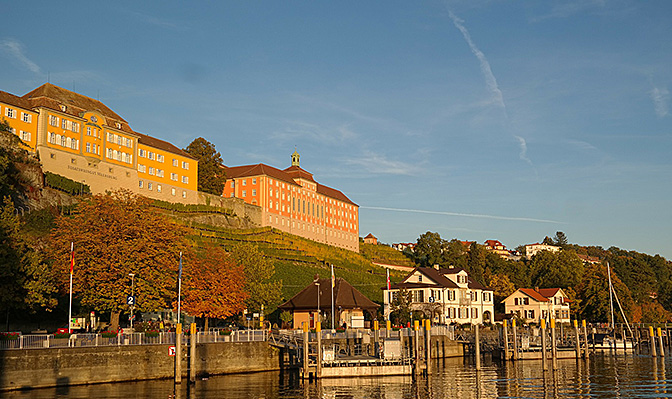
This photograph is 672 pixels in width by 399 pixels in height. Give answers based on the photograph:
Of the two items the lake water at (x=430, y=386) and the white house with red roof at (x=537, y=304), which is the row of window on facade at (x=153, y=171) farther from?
the lake water at (x=430, y=386)

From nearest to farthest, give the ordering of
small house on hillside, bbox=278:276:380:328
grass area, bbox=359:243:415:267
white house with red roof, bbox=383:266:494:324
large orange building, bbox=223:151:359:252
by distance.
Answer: small house on hillside, bbox=278:276:380:328, white house with red roof, bbox=383:266:494:324, large orange building, bbox=223:151:359:252, grass area, bbox=359:243:415:267

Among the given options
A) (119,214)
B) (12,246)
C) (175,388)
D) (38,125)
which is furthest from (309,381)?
(38,125)

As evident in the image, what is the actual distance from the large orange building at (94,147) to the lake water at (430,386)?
53.1m

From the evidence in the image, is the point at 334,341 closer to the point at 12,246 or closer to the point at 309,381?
the point at 309,381

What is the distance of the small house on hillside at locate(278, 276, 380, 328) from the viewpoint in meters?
78.2

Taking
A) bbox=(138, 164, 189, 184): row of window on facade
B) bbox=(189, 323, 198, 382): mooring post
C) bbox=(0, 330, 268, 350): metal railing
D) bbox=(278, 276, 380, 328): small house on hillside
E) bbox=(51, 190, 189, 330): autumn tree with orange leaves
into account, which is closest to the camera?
bbox=(0, 330, 268, 350): metal railing

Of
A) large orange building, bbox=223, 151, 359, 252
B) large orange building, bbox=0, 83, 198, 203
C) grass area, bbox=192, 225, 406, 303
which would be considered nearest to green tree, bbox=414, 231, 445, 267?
grass area, bbox=192, 225, 406, 303

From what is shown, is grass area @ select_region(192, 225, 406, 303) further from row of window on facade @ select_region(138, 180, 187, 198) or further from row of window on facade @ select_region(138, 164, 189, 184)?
row of window on facade @ select_region(138, 164, 189, 184)

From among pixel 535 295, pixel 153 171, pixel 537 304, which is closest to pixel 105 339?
pixel 153 171

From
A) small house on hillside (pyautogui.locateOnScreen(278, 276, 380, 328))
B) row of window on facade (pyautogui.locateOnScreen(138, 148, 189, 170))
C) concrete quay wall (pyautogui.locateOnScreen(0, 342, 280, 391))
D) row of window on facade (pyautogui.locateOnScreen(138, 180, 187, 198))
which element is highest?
row of window on facade (pyautogui.locateOnScreen(138, 148, 189, 170))

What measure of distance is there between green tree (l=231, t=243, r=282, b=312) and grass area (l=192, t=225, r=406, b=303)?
11.1m

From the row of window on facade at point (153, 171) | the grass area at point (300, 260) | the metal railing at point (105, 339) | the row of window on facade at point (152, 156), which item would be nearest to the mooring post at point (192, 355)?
the metal railing at point (105, 339)

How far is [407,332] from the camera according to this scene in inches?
2763

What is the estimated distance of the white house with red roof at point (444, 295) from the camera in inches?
3762
